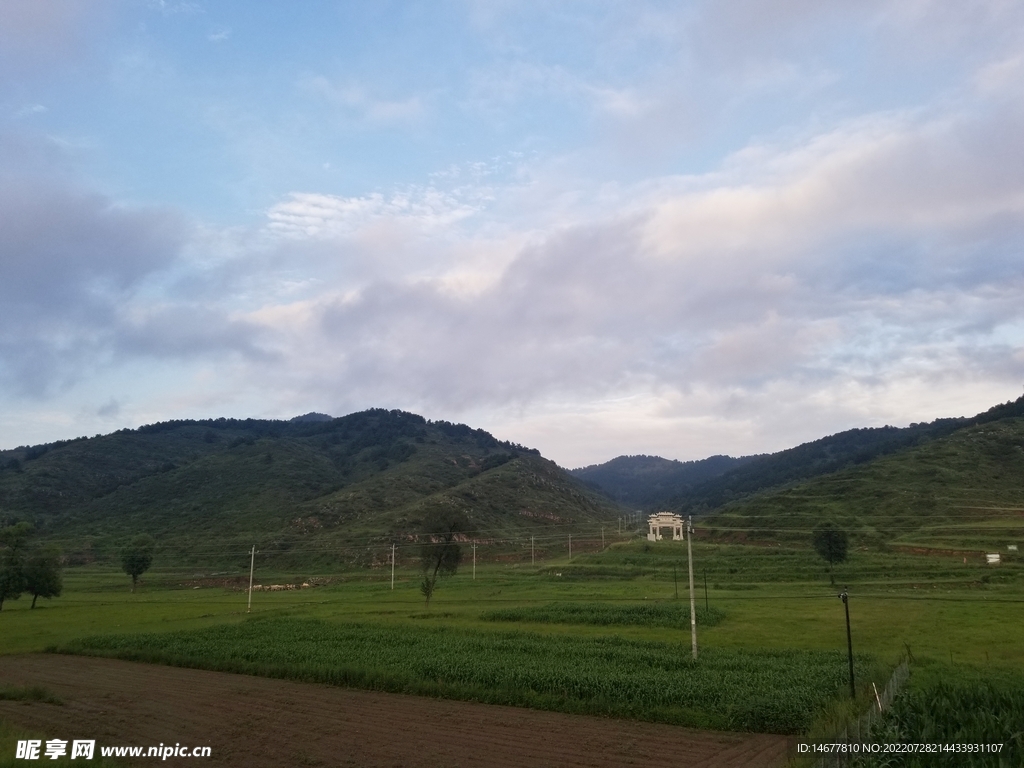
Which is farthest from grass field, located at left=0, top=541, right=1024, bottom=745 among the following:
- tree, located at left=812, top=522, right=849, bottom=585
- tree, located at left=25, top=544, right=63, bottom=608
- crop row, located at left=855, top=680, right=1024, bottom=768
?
tree, located at left=25, top=544, right=63, bottom=608

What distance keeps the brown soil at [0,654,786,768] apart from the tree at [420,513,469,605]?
43530mm

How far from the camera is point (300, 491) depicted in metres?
154

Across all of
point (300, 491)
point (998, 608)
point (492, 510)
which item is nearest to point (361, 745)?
point (998, 608)

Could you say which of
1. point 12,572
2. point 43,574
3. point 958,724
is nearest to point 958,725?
point 958,724

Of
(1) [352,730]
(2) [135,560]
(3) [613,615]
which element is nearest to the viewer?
(1) [352,730]

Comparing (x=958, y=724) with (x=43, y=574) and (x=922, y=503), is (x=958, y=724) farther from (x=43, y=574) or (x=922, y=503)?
(x=922, y=503)

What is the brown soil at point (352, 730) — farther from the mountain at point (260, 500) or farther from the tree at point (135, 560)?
the mountain at point (260, 500)

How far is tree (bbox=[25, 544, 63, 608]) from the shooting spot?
66688 mm

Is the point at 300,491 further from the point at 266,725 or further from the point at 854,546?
the point at 266,725

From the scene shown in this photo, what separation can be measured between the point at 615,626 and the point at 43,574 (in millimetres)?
59855

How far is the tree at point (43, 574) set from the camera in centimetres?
6669

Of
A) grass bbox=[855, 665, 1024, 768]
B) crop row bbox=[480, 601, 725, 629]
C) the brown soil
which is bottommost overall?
crop row bbox=[480, 601, 725, 629]

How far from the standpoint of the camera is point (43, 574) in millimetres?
67000

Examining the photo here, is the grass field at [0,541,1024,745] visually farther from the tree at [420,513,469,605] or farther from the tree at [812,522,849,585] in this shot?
the tree at [420,513,469,605]
